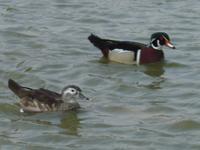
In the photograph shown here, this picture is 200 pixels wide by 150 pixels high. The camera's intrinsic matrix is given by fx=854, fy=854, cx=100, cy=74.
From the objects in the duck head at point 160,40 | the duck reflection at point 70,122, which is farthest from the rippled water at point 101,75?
the duck head at point 160,40

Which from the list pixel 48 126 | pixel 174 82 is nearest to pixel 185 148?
pixel 48 126

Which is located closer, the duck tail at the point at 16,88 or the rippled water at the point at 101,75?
the rippled water at the point at 101,75

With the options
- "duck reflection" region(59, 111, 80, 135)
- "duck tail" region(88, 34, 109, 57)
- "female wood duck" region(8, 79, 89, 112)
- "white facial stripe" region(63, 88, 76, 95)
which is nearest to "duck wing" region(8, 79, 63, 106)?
"female wood duck" region(8, 79, 89, 112)

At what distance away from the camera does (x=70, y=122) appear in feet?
38.9

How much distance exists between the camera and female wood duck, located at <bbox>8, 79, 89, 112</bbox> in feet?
39.8

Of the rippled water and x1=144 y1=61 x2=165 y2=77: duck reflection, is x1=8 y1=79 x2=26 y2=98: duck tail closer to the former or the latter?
the rippled water

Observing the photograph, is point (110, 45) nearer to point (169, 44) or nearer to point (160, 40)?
point (160, 40)

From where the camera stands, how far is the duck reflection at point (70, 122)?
11484mm

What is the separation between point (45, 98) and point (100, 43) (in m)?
3.65

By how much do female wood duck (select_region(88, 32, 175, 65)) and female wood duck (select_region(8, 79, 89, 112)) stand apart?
333 cm

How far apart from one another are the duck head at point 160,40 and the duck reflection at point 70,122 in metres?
4.06

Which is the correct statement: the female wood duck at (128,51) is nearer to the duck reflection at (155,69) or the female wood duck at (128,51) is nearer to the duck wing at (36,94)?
the duck reflection at (155,69)

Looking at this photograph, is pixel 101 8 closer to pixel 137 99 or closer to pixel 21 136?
pixel 137 99

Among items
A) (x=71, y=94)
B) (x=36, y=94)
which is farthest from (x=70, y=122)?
(x=36, y=94)
